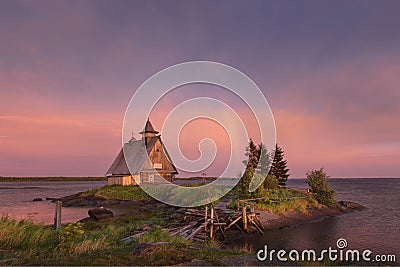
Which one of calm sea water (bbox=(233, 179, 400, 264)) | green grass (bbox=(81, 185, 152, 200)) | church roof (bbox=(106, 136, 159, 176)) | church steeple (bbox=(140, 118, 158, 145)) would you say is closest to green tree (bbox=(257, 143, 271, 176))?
church roof (bbox=(106, 136, 159, 176))

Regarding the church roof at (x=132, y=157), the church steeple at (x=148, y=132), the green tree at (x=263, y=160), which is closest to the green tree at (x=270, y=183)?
the green tree at (x=263, y=160)

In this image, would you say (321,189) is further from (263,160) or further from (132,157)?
(132,157)

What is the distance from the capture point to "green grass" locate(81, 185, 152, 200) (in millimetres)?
52312

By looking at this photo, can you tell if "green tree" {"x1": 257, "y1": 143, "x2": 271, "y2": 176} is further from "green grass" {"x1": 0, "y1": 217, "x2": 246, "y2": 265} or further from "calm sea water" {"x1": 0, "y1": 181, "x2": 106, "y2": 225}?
"green grass" {"x1": 0, "y1": 217, "x2": 246, "y2": 265}

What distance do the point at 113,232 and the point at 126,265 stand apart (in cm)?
1040

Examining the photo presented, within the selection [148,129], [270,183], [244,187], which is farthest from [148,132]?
[244,187]

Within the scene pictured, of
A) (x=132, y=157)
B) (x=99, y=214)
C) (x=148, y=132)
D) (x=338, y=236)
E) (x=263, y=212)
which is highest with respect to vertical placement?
(x=148, y=132)

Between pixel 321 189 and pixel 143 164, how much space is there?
28.4 metres

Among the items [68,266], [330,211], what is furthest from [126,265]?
[330,211]

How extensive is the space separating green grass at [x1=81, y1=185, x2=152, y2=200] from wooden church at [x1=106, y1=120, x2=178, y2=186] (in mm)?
2145

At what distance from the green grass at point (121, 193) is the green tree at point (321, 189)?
23.6 m

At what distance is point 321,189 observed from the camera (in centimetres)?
4559

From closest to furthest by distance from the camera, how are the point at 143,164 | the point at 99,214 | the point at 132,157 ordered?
the point at 99,214, the point at 143,164, the point at 132,157

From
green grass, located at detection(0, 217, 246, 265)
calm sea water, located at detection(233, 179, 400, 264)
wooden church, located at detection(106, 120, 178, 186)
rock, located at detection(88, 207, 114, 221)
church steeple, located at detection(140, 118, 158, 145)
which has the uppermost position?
church steeple, located at detection(140, 118, 158, 145)
